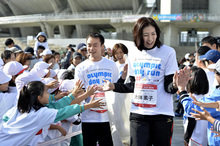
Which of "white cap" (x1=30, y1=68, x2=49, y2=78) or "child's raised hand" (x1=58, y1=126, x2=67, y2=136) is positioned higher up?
"white cap" (x1=30, y1=68, x2=49, y2=78)

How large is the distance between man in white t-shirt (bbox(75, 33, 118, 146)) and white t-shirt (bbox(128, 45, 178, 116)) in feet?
2.63

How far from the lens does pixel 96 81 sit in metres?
3.49

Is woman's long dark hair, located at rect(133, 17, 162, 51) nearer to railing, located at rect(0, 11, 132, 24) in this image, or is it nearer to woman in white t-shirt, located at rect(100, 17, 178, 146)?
woman in white t-shirt, located at rect(100, 17, 178, 146)

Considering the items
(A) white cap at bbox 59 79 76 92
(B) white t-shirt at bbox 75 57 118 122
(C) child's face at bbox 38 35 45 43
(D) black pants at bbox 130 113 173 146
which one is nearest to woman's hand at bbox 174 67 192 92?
(D) black pants at bbox 130 113 173 146

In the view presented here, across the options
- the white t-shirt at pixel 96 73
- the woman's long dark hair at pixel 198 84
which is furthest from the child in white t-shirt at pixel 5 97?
the woman's long dark hair at pixel 198 84

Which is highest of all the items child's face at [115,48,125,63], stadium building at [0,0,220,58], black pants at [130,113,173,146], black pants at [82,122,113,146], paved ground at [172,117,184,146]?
stadium building at [0,0,220,58]

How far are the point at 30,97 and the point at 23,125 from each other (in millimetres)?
329

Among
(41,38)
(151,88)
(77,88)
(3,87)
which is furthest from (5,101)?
(41,38)

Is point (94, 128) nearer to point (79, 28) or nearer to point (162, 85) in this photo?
point (162, 85)

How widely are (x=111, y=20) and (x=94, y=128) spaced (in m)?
35.3

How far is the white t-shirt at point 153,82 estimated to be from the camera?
2.64 metres

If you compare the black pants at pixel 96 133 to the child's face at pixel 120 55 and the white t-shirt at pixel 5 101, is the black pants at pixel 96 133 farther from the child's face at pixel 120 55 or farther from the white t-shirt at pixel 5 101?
the child's face at pixel 120 55

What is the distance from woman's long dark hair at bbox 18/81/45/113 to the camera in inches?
109

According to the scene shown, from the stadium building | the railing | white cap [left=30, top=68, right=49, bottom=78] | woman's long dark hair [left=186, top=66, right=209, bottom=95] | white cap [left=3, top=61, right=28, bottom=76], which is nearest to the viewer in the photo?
woman's long dark hair [left=186, top=66, right=209, bottom=95]
